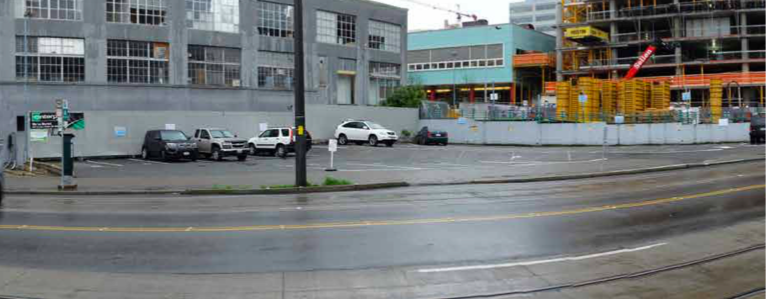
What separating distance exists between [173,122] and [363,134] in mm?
12289

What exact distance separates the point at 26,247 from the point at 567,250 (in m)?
8.47

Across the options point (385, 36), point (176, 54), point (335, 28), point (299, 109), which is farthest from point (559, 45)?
point (299, 109)

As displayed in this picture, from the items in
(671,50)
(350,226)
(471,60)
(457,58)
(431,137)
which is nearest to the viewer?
(350,226)

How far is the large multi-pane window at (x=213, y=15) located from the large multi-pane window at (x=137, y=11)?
6.13 ft

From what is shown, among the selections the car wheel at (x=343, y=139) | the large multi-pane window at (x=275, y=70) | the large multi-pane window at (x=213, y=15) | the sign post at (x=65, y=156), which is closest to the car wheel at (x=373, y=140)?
the car wheel at (x=343, y=139)

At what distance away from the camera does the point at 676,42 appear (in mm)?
74938

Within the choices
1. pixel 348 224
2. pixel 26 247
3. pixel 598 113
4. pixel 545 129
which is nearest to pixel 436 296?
pixel 348 224

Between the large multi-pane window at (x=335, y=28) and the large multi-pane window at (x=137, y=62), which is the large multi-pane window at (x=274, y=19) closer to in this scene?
the large multi-pane window at (x=335, y=28)

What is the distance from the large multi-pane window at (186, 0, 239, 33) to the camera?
46.6 meters

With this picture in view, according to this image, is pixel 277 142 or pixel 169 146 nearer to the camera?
pixel 169 146

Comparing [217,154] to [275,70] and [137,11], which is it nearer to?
[137,11]

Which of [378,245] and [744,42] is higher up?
[744,42]

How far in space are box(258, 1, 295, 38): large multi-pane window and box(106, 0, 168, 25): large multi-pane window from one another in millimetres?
7342

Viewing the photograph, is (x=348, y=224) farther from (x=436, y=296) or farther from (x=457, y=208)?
(x=436, y=296)
